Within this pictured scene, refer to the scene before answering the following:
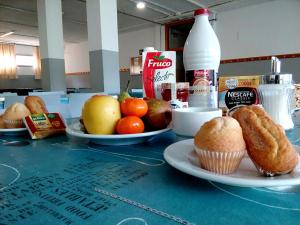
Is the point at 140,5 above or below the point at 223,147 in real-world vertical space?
above

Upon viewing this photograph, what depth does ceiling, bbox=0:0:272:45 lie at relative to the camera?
4.29 m

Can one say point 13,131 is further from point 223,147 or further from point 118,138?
point 223,147

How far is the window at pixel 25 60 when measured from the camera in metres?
8.20

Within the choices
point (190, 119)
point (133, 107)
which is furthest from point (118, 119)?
point (190, 119)

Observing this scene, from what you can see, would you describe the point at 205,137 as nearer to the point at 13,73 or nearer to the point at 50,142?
the point at 50,142

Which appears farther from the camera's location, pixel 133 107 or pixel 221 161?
pixel 133 107

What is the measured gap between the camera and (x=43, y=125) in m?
0.64

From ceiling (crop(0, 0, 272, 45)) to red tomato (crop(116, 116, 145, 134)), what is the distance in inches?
164

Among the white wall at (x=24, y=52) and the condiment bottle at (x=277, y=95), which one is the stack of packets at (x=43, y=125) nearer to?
the condiment bottle at (x=277, y=95)

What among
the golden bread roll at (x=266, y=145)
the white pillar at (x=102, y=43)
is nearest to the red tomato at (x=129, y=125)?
the golden bread roll at (x=266, y=145)

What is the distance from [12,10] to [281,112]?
208 inches

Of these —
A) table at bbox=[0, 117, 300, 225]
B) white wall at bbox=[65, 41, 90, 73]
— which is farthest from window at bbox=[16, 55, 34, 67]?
table at bbox=[0, 117, 300, 225]

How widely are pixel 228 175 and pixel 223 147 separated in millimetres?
36

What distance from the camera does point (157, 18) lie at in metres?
5.36
